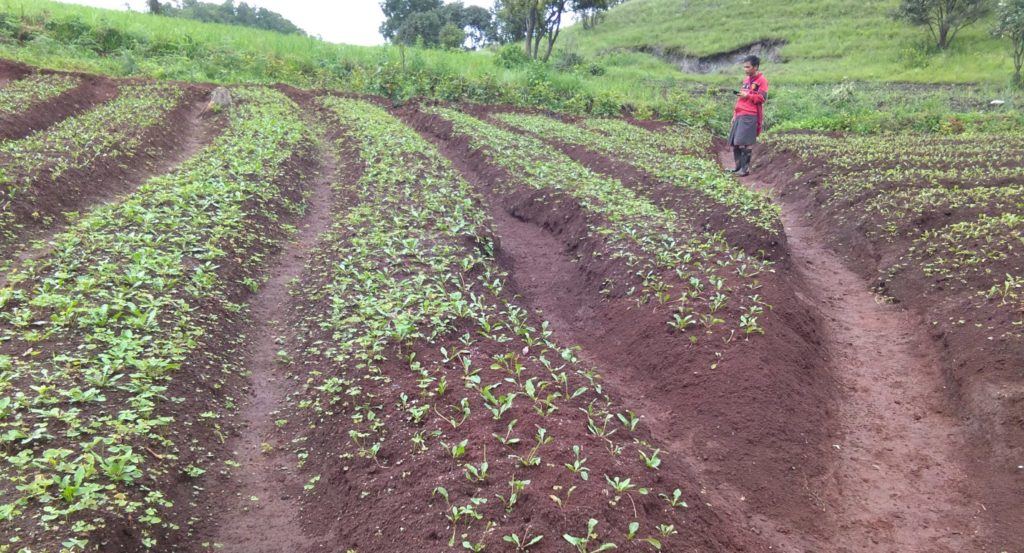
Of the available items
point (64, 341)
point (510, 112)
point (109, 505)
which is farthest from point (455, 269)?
point (510, 112)

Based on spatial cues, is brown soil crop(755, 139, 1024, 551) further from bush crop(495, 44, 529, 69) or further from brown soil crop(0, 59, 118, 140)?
bush crop(495, 44, 529, 69)

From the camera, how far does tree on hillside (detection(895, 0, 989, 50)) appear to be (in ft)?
113

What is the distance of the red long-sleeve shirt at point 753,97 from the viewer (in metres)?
12.7

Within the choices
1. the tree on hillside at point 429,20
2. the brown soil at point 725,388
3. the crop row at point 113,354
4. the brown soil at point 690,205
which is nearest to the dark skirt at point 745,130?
the brown soil at point 690,205

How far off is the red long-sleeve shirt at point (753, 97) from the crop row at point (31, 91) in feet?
53.6

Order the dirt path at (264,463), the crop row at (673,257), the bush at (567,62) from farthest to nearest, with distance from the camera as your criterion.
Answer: the bush at (567,62) < the crop row at (673,257) < the dirt path at (264,463)

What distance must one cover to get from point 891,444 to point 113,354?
280 inches

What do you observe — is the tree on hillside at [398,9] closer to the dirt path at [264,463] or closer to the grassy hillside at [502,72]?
the grassy hillside at [502,72]

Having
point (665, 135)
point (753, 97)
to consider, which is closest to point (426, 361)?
point (753, 97)

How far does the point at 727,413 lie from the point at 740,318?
4.49 ft

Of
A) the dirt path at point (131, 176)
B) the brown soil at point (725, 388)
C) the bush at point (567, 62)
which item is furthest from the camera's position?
the bush at point (567, 62)

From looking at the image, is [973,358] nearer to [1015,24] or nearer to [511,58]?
[511,58]

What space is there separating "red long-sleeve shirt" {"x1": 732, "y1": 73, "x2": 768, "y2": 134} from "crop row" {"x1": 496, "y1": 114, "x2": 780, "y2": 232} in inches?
54.6

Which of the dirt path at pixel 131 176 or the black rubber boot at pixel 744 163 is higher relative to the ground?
the black rubber boot at pixel 744 163
